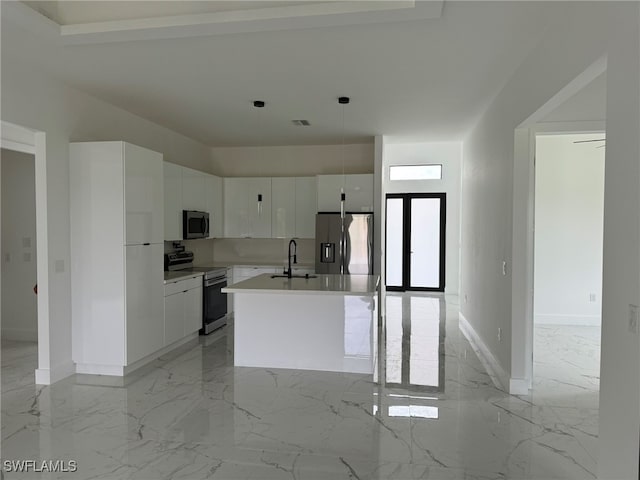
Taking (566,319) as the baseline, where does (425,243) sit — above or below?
above

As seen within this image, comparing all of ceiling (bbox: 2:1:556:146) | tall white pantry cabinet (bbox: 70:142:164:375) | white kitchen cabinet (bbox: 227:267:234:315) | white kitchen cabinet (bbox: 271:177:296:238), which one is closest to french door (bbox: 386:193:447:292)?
white kitchen cabinet (bbox: 271:177:296:238)

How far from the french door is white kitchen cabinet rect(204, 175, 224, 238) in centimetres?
405

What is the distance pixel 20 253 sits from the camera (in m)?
5.69

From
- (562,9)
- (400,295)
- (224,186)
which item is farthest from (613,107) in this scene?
(400,295)

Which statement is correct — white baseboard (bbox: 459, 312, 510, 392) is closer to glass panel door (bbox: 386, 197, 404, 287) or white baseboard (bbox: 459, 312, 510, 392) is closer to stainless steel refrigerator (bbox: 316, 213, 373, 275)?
stainless steel refrigerator (bbox: 316, 213, 373, 275)

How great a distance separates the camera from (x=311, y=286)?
433cm

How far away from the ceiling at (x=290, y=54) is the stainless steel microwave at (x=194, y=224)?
4.38 feet

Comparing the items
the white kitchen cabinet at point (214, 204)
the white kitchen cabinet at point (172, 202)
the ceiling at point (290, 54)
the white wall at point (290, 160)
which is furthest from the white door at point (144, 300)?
the white wall at point (290, 160)

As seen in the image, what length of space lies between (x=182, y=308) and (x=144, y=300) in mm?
799

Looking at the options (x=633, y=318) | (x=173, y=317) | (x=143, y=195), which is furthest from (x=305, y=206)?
(x=633, y=318)

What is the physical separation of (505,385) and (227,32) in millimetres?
3654

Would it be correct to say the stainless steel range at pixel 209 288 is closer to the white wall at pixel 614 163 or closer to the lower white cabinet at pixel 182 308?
the lower white cabinet at pixel 182 308

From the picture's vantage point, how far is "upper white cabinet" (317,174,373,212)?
6.52m

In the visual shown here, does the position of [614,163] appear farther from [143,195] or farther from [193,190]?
[193,190]
